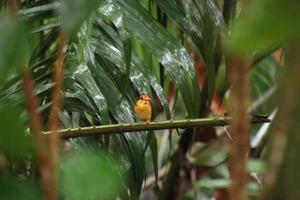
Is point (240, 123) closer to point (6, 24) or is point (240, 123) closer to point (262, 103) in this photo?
point (6, 24)

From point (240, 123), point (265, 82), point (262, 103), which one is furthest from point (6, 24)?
point (265, 82)

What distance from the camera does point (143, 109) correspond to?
3.04 feet

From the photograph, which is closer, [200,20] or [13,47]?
[13,47]

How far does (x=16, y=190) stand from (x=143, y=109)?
586 mm

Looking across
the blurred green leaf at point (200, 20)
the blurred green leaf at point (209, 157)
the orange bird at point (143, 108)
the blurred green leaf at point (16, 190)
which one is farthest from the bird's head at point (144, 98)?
the blurred green leaf at point (209, 157)

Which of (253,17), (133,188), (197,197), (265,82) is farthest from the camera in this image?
(265,82)

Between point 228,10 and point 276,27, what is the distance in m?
1.18

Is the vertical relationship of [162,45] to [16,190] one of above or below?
above

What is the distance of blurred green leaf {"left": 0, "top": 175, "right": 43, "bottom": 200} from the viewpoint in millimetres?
340

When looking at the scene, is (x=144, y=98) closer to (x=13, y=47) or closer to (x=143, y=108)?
(x=143, y=108)

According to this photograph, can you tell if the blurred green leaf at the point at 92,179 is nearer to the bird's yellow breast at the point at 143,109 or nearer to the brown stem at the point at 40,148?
the brown stem at the point at 40,148

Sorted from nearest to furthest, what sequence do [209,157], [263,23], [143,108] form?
[263,23]
[143,108]
[209,157]

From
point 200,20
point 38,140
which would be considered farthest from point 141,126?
point 38,140

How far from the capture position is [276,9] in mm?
247
